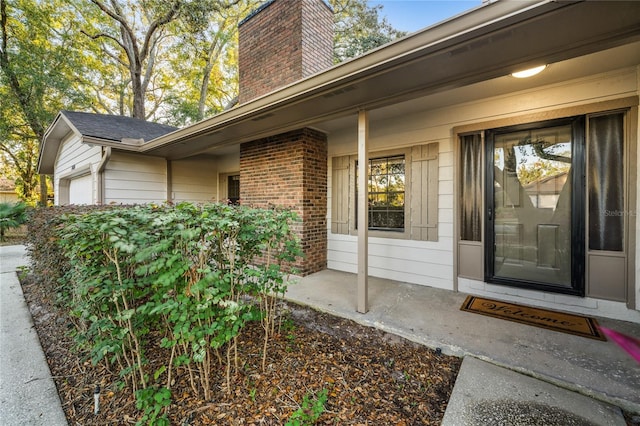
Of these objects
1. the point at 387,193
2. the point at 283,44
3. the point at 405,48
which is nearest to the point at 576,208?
the point at 387,193

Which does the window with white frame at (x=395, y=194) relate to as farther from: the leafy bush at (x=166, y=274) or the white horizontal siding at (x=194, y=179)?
the white horizontal siding at (x=194, y=179)

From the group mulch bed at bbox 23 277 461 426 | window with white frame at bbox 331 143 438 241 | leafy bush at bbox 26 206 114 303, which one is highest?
window with white frame at bbox 331 143 438 241

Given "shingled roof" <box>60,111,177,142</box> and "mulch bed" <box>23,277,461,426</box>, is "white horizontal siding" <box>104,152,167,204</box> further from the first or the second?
"mulch bed" <box>23,277,461,426</box>

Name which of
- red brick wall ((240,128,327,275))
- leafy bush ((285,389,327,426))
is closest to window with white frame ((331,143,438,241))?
red brick wall ((240,128,327,275))

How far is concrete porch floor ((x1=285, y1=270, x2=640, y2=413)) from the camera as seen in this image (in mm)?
1855

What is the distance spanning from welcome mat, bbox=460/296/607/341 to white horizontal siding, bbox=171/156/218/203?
20.4ft

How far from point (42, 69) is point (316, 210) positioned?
Result: 1284 centimetres

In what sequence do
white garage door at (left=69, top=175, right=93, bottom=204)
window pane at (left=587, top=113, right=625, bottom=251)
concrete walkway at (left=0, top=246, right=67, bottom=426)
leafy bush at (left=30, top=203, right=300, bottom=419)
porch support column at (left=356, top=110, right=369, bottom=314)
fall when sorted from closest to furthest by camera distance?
leafy bush at (left=30, top=203, right=300, bottom=419) → concrete walkway at (left=0, top=246, right=67, bottom=426) → window pane at (left=587, top=113, right=625, bottom=251) → porch support column at (left=356, top=110, right=369, bottom=314) → white garage door at (left=69, top=175, right=93, bottom=204)

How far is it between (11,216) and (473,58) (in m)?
13.3

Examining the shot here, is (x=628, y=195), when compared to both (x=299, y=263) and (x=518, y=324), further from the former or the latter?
(x=299, y=263)

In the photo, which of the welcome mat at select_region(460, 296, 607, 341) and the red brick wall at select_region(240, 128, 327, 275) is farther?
the red brick wall at select_region(240, 128, 327, 275)

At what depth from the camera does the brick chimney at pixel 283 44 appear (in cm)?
500

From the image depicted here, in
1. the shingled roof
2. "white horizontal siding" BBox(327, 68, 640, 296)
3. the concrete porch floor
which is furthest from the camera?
the shingled roof

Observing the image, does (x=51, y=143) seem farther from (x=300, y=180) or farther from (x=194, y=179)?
(x=300, y=180)
